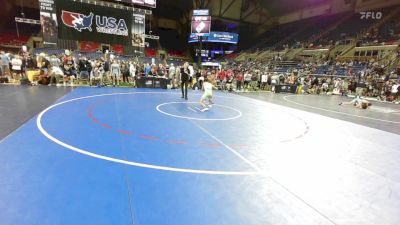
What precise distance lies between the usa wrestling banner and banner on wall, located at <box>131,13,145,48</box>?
0.33m

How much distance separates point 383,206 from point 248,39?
48.3 metres

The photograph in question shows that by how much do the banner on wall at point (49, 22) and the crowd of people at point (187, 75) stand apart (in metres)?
1.45

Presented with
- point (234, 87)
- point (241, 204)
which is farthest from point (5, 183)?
point (234, 87)

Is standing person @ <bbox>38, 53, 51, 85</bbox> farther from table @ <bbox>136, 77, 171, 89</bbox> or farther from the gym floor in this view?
the gym floor

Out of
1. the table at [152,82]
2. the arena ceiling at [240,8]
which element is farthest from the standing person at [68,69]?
the arena ceiling at [240,8]

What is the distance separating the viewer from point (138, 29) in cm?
2070

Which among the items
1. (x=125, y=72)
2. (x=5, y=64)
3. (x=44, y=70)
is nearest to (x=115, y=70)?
(x=125, y=72)

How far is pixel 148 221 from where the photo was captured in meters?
2.70

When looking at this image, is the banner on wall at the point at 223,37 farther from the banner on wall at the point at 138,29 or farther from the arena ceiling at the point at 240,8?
the banner on wall at the point at 138,29

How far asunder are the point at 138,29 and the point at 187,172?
1920 centimetres

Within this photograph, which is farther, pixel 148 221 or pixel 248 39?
pixel 248 39

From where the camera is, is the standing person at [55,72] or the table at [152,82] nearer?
the standing person at [55,72]

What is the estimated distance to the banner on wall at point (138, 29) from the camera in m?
20.5

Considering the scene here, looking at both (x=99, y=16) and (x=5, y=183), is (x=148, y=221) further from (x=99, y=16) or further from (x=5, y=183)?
(x=99, y=16)
